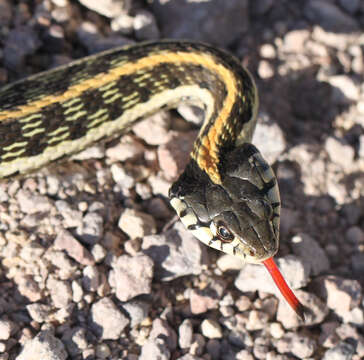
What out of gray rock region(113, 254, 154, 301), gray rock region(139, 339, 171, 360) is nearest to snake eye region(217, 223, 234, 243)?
gray rock region(113, 254, 154, 301)

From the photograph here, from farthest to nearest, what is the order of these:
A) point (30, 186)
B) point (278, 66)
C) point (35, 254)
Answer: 1. point (278, 66)
2. point (30, 186)
3. point (35, 254)

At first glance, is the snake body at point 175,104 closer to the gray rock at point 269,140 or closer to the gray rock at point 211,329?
the gray rock at point 269,140

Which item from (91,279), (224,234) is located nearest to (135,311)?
(91,279)

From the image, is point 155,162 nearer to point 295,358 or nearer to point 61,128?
point 61,128

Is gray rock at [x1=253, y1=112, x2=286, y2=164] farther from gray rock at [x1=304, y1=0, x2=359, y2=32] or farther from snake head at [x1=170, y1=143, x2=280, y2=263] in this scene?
gray rock at [x1=304, y1=0, x2=359, y2=32]

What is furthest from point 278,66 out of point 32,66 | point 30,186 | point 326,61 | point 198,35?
point 30,186

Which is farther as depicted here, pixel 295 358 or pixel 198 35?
pixel 198 35
